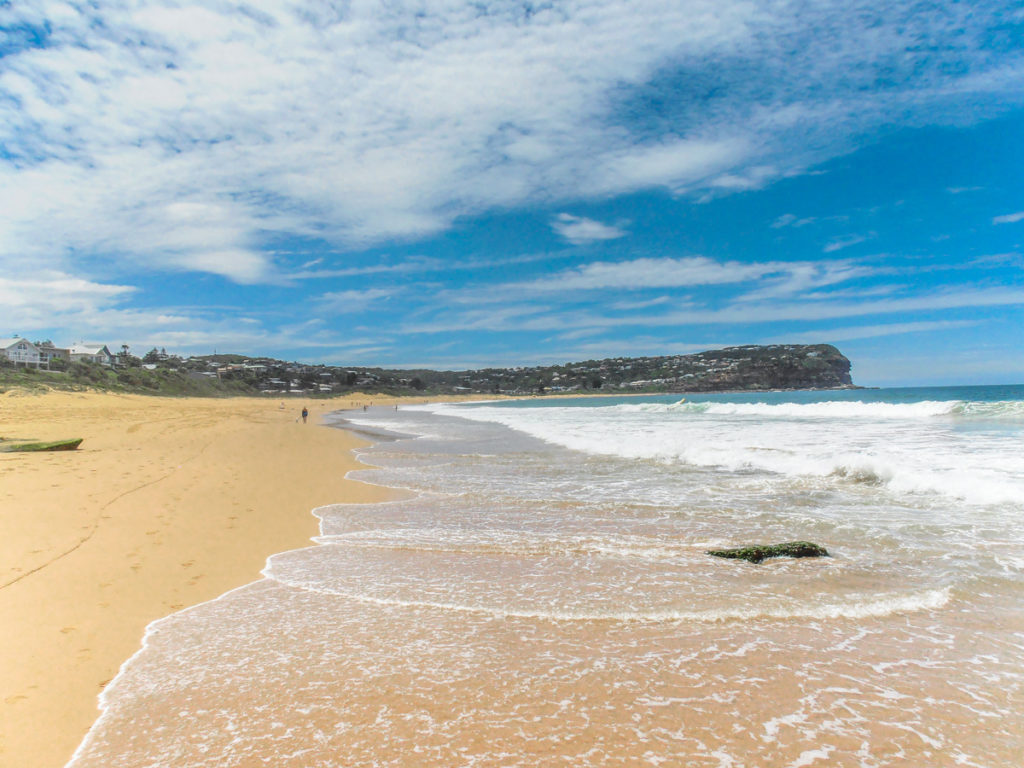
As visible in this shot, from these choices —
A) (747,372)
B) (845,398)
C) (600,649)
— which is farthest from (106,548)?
(747,372)

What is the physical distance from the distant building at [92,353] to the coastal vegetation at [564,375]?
8.23ft

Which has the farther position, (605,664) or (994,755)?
(605,664)

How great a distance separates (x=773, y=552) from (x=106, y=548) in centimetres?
678

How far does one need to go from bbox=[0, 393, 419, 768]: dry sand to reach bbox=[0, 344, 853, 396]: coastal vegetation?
73239 millimetres

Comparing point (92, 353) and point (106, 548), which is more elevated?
point (92, 353)

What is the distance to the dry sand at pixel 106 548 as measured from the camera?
123 inches

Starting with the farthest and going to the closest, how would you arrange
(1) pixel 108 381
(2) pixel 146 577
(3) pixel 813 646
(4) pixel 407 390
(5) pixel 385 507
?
(4) pixel 407 390 → (1) pixel 108 381 → (5) pixel 385 507 → (2) pixel 146 577 → (3) pixel 813 646

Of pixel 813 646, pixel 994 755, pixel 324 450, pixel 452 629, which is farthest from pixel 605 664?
pixel 324 450

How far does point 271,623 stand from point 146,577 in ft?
5.81

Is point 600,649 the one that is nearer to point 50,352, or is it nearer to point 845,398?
point 845,398

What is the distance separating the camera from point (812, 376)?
439ft

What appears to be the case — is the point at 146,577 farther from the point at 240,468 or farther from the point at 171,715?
the point at 240,468

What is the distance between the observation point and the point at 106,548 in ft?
18.6

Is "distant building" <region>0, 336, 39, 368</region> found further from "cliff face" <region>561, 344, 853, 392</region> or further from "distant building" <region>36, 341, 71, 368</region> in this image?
"cliff face" <region>561, 344, 853, 392</region>
